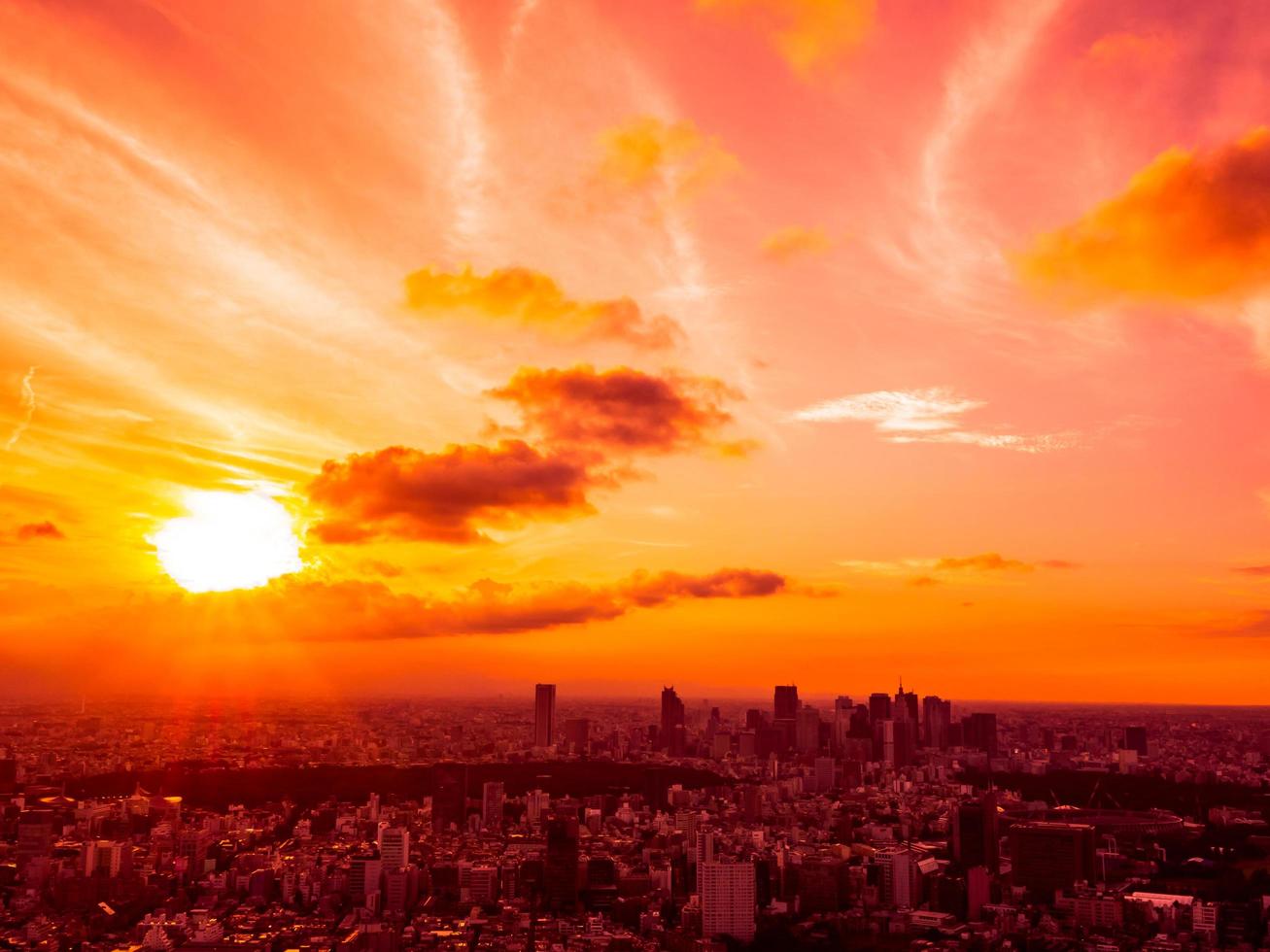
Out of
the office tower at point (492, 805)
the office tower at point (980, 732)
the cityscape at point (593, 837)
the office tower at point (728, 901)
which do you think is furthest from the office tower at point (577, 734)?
the office tower at point (728, 901)

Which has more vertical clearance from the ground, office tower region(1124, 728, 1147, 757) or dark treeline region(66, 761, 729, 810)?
office tower region(1124, 728, 1147, 757)

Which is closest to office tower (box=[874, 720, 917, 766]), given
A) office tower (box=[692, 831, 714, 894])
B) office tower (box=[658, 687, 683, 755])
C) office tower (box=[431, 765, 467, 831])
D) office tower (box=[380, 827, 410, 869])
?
office tower (box=[658, 687, 683, 755])

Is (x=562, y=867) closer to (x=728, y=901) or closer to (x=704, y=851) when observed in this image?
(x=704, y=851)

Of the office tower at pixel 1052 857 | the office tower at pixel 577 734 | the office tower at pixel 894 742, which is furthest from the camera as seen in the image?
the office tower at pixel 894 742

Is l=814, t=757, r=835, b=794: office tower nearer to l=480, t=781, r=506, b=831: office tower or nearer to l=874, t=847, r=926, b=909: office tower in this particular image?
l=480, t=781, r=506, b=831: office tower

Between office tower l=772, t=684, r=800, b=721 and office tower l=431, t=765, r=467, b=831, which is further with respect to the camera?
office tower l=772, t=684, r=800, b=721

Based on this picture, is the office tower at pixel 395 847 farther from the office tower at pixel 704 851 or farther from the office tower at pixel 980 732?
the office tower at pixel 980 732
